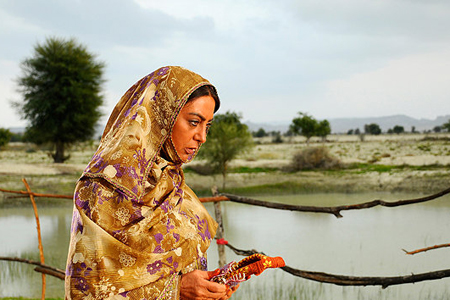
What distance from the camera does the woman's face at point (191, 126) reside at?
1.63 m

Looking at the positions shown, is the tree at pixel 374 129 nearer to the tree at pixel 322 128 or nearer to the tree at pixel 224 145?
the tree at pixel 322 128

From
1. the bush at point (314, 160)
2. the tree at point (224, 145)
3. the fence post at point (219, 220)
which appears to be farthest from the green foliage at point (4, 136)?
the fence post at point (219, 220)

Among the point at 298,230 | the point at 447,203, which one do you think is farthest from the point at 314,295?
the point at 447,203

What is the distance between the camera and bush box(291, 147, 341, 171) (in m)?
20.3

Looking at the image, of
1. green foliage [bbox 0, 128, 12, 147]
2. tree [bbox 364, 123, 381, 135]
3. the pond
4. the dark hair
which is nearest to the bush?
the pond

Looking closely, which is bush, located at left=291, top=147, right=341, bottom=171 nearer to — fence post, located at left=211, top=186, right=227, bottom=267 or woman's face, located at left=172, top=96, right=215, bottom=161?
fence post, located at left=211, top=186, right=227, bottom=267

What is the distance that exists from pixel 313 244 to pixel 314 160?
11056mm

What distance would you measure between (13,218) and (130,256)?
13.7 metres

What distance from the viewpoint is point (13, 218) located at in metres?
13.8

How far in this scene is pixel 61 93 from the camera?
877 inches

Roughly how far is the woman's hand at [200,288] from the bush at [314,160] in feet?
62.2

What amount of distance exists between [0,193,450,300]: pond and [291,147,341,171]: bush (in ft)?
13.2

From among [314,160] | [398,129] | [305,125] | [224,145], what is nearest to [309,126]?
[305,125]

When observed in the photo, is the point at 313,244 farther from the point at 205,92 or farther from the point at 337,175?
the point at 337,175
